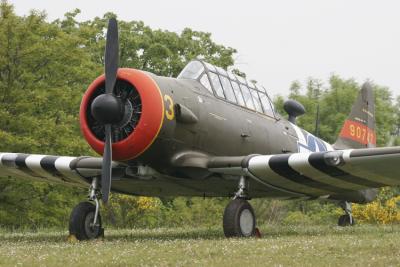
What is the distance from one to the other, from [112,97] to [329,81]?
6011 cm

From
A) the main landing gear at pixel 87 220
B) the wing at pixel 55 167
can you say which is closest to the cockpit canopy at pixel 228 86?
the wing at pixel 55 167

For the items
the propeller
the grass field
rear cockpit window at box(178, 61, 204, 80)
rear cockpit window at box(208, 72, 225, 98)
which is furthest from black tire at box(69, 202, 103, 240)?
rear cockpit window at box(208, 72, 225, 98)

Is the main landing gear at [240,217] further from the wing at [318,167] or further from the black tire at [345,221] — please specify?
the black tire at [345,221]

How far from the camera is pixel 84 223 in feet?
41.6

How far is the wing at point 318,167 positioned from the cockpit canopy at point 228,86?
60.8 inches

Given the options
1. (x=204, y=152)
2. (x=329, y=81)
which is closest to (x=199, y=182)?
(x=204, y=152)

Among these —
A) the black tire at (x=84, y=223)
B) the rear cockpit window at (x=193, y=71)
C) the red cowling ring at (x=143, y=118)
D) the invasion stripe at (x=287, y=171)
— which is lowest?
the black tire at (x=84, y=223)

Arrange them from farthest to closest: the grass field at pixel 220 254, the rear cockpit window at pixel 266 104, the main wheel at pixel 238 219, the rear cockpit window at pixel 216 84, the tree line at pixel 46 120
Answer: the tree line at pixel 46 120 → the rear cockpit window at pixel 266 104 → the rear cockpit window at pixel 216 84 → the main wheel at pixel 238 219 → the grass field at pixel 220 254

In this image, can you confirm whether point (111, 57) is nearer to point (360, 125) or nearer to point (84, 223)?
point (84, 223)

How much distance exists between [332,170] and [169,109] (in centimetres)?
306

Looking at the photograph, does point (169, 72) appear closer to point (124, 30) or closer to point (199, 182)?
point (124, 30)

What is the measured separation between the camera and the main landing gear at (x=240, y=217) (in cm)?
1195

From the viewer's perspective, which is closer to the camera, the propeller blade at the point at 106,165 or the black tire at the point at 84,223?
the propeller blade at the point at 106,165

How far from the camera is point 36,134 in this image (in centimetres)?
2658
